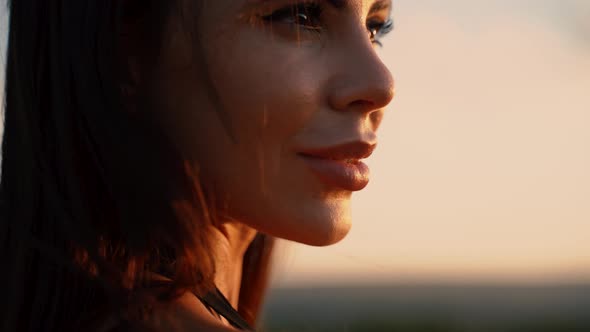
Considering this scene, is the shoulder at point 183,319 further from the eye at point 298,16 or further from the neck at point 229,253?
the eye at point 298,16

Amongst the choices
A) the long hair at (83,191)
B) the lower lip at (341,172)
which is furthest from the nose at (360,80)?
the long hair at (83,191)

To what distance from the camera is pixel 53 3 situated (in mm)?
1810

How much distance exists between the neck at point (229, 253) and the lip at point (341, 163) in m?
0.32

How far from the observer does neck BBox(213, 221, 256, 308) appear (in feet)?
6.70

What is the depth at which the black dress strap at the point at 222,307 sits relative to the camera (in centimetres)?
183

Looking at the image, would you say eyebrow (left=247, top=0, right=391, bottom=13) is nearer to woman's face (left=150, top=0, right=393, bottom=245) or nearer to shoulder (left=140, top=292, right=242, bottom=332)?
woman's face (left=150, top=0, right=393, bottom=245)

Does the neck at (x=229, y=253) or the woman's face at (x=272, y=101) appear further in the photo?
the neck at (x=229, y=253)

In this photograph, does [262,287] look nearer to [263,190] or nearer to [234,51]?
[263,190]

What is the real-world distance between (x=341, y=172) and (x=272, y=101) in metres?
0.22

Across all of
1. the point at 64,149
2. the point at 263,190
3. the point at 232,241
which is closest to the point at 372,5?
the point at 263,190

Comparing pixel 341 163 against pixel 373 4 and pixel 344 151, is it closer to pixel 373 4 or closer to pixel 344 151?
pixel 344 151

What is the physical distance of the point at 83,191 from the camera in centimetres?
172

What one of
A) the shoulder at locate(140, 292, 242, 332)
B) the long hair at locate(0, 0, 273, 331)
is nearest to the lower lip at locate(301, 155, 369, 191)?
the long hair at locate(0, 0, 273, 331)

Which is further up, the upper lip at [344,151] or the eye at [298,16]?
the eye at [298,16]
